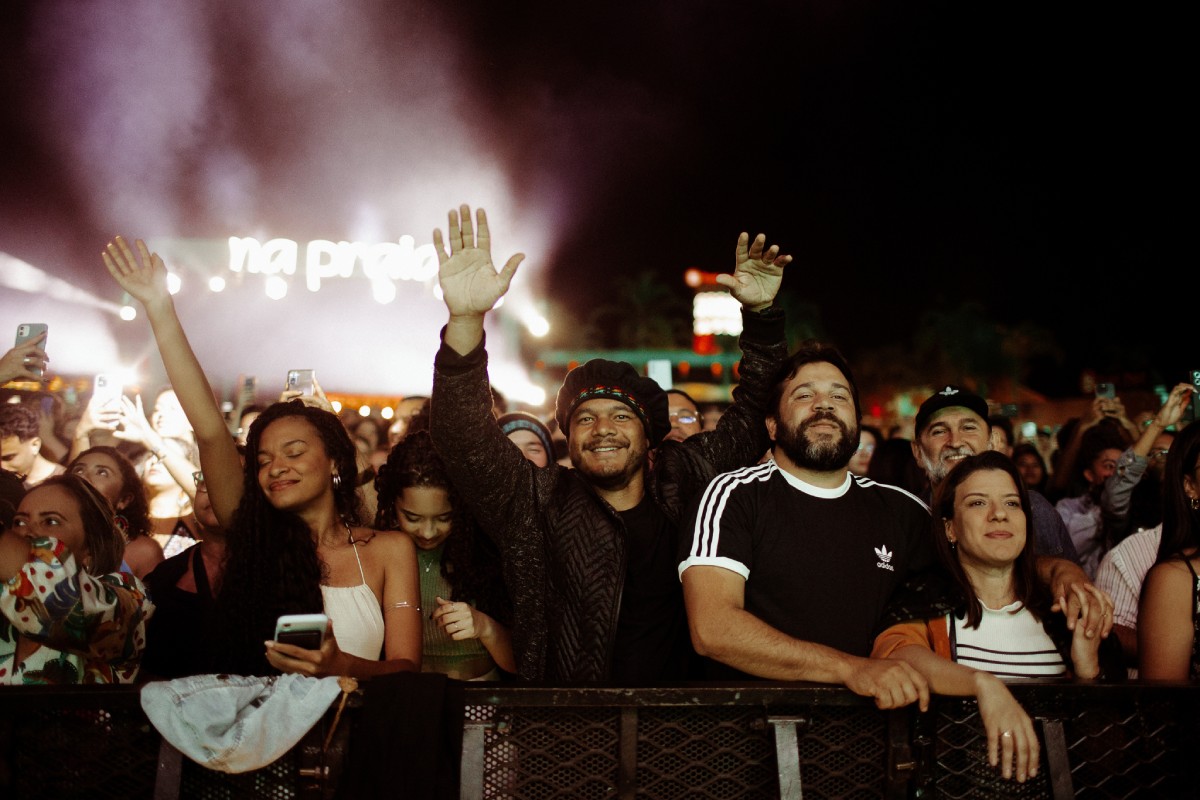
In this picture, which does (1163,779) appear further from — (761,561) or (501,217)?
(501,217)

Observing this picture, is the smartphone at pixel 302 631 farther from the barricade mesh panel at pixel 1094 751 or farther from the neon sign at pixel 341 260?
the neon sign at pixel 341 260

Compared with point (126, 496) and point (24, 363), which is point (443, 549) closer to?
point (126, 496)

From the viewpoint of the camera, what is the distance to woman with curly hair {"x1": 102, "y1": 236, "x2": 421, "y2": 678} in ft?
9.23

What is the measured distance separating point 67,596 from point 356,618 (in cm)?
86

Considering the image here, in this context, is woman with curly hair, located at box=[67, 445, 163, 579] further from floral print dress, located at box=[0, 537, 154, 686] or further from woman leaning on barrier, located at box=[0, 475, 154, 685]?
floral print dress, located at box=[0, 537, 154, 686]

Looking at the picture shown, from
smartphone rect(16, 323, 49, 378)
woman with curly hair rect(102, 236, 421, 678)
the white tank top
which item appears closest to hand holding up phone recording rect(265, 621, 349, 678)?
woman with curly hair rect(102, 236, 421, 678)

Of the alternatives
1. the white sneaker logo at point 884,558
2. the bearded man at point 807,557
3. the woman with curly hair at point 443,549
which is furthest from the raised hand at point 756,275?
the woman with curly hair at point 443,549

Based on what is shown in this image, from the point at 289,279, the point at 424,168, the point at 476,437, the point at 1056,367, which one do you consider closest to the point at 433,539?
the point at 476,437

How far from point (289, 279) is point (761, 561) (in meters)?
20.9

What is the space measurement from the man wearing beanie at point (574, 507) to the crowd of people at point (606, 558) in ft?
0.03

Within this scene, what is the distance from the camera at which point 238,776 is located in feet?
7.19

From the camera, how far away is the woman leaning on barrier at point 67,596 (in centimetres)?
226

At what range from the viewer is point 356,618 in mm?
2828

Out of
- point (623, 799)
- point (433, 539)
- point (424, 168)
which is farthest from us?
point (424, 168)
